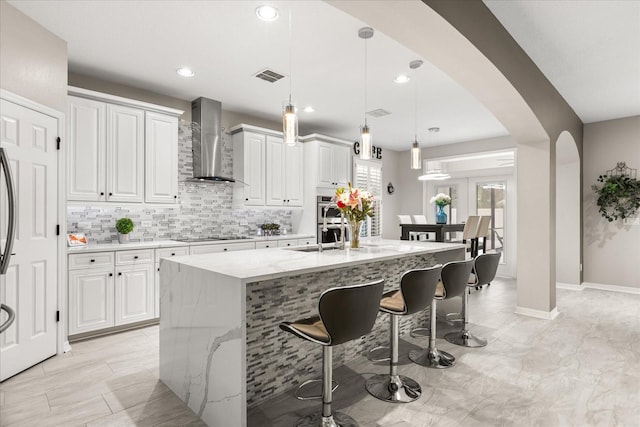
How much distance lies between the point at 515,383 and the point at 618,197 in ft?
14.8

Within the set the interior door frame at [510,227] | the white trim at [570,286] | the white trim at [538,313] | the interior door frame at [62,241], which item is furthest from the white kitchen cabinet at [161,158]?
the white trim at [570,286]

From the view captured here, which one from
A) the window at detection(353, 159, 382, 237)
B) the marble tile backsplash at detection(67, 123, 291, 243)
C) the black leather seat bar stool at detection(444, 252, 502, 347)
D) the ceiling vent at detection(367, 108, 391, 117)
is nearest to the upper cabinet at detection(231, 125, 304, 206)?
the marble tile backsplash at detection(67, 123, 291, 243)

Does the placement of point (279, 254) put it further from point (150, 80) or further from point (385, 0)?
point (150, 80)

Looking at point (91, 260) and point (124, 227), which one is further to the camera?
A: point (124, 227)

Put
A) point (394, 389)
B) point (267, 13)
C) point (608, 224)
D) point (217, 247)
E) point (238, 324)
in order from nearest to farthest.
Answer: point (238, 324) → point (394, 389) → point (267, 13) → point (217, 247) → point (608, 224)

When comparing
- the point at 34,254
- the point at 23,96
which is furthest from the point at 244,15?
the point at 34,254

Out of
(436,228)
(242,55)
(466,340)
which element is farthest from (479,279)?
(242,55)

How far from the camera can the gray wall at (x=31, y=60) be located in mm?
2668

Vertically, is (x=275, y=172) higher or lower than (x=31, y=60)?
lower

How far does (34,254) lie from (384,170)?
6.56m

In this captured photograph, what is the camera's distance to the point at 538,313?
4301mm

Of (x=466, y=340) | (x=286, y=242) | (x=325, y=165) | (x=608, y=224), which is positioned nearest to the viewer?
(x=466, y=340)

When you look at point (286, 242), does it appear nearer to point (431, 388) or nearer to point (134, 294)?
point (134, 294)

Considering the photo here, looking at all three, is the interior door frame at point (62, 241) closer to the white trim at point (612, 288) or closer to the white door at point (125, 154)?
the white door at point (125, 154)
